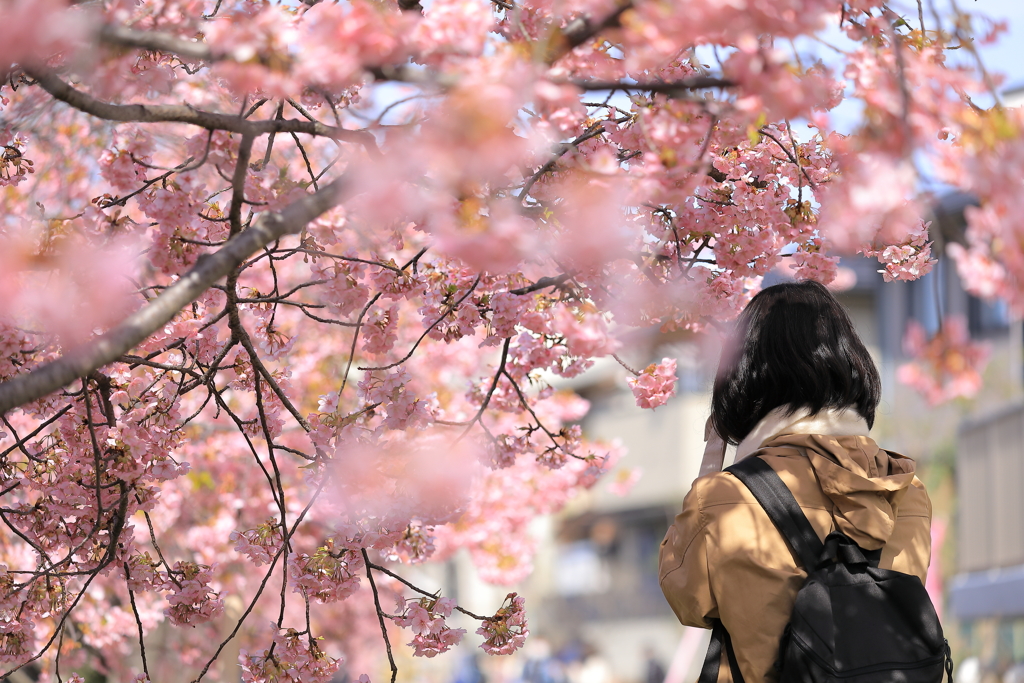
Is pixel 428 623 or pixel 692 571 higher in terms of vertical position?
pixel 428 623

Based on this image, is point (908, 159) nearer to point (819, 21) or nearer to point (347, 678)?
point (819, 21)

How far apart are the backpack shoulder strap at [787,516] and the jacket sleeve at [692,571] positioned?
0.37 ft

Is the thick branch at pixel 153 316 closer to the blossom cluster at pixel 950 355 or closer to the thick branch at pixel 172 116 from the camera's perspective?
the thick branch at pixel 172 116

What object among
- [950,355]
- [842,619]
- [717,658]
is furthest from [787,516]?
[950,355]

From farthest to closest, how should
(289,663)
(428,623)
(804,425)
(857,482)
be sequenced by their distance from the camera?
(428,623), (289,663), (804,425), (857,482)

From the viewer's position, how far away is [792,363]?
2.08 meters

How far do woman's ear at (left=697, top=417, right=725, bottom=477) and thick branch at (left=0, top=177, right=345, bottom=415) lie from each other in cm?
109

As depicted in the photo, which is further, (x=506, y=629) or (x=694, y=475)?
(x=694, y=475)

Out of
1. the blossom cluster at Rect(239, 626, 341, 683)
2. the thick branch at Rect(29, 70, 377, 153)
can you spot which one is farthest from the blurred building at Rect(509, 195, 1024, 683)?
the blossom cluster at Rect(239, 626, 341, 683)

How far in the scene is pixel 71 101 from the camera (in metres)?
1.97

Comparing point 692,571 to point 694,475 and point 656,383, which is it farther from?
point 694,475

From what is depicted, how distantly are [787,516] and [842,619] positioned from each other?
21cm

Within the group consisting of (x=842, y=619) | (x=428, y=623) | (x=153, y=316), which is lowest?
(x=842, y=619)

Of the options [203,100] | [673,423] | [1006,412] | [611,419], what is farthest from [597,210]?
[611,419]
